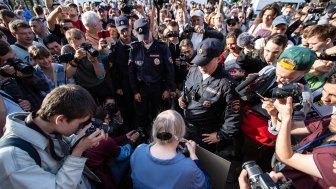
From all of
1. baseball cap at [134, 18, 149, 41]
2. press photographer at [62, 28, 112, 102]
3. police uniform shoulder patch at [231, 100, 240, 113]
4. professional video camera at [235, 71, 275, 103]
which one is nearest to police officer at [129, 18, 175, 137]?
baseball cap at [134, 18, 149, 41]

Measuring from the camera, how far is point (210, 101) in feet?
8.01

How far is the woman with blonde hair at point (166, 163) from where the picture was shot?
176cm

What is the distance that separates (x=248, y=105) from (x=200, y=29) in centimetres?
260

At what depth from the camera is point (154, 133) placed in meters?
1.92

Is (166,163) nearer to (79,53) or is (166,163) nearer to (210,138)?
(210,138)

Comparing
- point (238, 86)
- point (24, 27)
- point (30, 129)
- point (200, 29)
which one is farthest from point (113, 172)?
point (200, 29)

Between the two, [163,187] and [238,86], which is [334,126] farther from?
[163,187]

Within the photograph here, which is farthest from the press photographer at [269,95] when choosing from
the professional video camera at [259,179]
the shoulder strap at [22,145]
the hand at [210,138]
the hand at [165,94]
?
the shoulder strap at [22,145]

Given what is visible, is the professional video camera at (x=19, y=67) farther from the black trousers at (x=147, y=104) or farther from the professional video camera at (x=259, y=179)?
the professional video camera at (x=259, y=179)

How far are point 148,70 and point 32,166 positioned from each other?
2.48 meters

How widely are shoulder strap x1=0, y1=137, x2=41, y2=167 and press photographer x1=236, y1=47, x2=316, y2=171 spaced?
174 centimetres

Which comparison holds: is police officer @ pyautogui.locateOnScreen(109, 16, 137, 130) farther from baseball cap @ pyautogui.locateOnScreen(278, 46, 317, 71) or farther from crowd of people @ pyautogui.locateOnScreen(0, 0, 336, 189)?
baseball cap @ pyautogui.locateOnScreen(278, 46, 317, 71)

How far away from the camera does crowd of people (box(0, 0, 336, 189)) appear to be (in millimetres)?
1446

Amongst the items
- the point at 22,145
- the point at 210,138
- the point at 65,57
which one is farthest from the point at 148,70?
the point at 22,145
